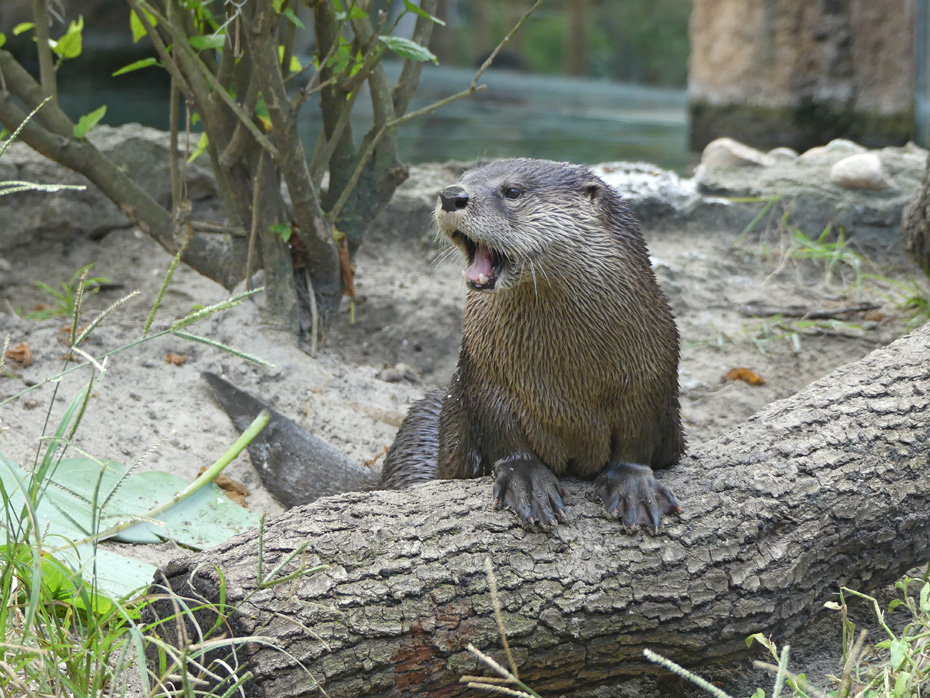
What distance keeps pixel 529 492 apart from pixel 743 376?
1.81 m

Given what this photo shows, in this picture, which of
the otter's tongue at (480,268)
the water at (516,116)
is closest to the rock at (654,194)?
the water at (516,116)

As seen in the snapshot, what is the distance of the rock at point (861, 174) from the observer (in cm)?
427

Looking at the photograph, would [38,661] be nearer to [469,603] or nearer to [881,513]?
[469,603]

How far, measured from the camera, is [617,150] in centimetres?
817

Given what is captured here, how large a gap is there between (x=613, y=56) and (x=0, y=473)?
641 inches

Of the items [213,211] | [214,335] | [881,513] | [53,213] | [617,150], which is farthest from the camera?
[617,150]

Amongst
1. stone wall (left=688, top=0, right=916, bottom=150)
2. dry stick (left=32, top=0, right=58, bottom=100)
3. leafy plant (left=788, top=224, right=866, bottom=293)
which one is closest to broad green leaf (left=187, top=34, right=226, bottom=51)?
dry stick (left=32, top=0, right=58, bottom=100)

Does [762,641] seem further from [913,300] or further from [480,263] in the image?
[913,300]

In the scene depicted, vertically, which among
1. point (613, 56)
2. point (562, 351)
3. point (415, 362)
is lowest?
point (415, 362)

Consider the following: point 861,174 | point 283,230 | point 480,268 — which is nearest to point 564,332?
point 480,268

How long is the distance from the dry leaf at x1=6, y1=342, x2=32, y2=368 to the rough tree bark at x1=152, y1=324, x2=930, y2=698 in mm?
1502

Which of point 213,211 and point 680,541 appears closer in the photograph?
point 680,541

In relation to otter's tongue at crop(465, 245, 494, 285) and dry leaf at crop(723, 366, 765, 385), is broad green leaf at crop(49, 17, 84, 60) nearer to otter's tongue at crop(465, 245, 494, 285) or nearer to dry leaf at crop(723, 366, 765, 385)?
otter's tongue at crop(465, 245, 494, 285)

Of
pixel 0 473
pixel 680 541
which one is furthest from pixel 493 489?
pixel 0 473
